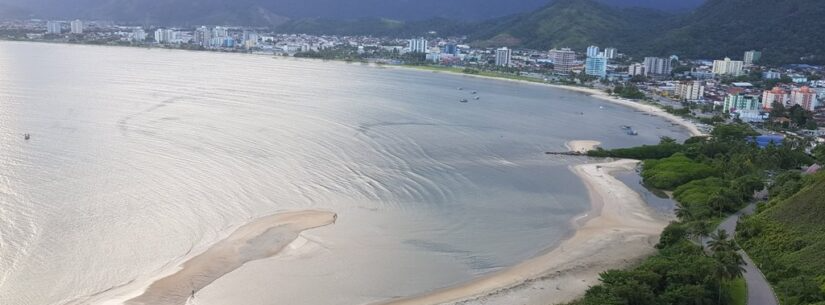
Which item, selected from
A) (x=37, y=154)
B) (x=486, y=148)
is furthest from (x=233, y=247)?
(x=486, y=148)

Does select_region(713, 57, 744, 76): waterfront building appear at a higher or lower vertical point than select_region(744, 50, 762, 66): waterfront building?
lower

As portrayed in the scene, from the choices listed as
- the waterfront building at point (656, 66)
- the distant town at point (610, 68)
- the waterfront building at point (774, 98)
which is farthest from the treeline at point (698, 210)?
the waterfront building at point (656, 66)

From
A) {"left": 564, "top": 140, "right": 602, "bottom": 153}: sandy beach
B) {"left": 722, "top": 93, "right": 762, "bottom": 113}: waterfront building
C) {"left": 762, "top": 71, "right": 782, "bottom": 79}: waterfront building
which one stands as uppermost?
{"left": 762, "top": 71, "right": 782, "bottom": 79}: waterfront building

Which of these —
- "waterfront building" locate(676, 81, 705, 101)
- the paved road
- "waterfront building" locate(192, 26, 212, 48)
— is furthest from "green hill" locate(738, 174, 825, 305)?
"waterfront building" locate(192, 26, 212, 48)

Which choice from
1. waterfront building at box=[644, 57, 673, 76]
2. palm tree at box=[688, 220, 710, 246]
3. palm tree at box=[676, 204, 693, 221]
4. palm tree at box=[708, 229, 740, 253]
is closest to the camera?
palm tree at box=[708, 229, 740, 253]

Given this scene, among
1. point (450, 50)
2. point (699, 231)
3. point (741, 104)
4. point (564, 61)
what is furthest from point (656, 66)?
point (699, 231)

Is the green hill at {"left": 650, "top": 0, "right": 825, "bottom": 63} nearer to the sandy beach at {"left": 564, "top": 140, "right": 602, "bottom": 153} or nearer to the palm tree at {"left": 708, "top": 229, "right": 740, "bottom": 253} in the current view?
the sandy beach at {"left": 564, "top": 140, "right": 602, "bottom": 153}

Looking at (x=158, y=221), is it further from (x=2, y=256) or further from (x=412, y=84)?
(x=412, y=84)
